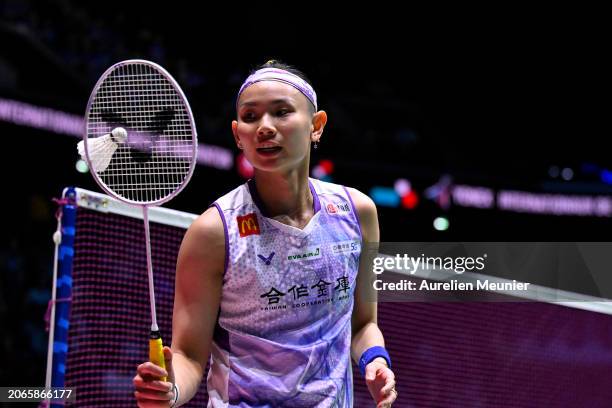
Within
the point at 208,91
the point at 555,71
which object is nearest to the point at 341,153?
the point at 208,91

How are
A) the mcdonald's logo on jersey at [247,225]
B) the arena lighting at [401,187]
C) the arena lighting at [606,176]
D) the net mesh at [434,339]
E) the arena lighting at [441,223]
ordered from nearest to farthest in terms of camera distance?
the mcdonald's logo on jersey at [247,225], the net mesh at [434,339], the arena lighting at [401,187], the arena lighting at [441,223], the arena lighting at [606,176]

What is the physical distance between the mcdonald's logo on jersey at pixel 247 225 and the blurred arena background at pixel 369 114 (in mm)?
6464

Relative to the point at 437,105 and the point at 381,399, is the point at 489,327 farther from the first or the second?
the point at 437,105

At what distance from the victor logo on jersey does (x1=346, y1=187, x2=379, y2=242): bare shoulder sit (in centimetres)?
3

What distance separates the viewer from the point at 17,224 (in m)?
11.6

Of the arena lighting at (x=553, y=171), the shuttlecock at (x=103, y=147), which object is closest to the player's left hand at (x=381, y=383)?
the shuttlecock at (x=103, y=147)

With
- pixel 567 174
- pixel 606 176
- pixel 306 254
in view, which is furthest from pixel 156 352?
pixel 606 176

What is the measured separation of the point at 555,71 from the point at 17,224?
12.4 m

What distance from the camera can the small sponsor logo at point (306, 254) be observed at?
2.65 m

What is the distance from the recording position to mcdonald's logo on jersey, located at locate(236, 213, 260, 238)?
2.62 metres

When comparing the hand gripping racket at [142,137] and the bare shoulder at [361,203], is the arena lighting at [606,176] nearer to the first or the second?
the bare shoulder at [361,203]

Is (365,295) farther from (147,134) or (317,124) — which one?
(147,134)

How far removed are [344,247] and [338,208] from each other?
15 cm

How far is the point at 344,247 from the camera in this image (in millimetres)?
2744
